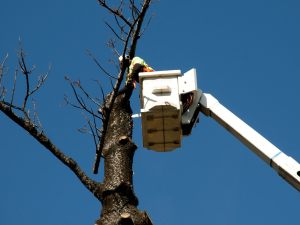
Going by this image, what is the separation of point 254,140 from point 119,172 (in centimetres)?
106

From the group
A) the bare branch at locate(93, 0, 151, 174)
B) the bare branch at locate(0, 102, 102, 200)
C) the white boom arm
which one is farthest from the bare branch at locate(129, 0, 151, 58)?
the bare branch at locate(0, 102, 102, 200)

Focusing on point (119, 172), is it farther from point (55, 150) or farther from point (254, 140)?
point (254, 140)

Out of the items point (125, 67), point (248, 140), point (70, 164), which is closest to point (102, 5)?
point (125, 67)

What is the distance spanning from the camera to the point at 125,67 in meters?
5.14

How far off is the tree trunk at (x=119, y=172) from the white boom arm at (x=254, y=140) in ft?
2.30

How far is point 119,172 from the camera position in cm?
490

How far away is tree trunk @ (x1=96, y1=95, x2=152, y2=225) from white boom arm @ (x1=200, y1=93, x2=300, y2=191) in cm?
70

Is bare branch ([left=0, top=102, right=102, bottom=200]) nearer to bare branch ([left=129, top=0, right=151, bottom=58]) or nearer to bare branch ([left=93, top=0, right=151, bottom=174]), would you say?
bare branch ([left=93, top=0, right=151, bottom=174])

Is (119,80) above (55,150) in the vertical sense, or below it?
above

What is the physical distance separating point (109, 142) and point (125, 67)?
24.4 inches

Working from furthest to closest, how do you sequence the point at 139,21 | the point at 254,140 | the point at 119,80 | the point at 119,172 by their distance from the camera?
the point at 139,21, the point at 119,80, the point at 119,172, the point at 254,140

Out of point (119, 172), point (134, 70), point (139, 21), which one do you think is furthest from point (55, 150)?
point (139, 21)

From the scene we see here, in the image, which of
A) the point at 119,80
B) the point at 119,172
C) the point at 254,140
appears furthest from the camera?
the point at 119,80

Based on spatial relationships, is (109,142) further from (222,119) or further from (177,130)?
(222,119)
